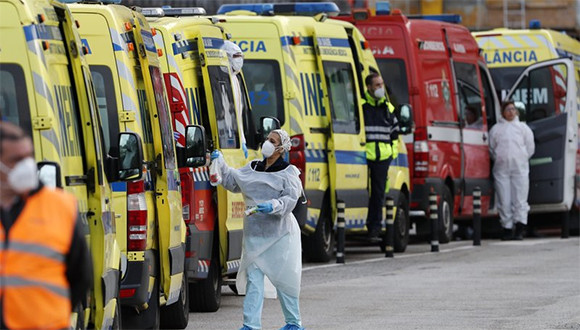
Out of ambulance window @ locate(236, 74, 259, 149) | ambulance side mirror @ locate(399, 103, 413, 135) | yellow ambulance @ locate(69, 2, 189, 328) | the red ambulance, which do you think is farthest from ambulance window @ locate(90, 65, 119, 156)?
the red ambulance

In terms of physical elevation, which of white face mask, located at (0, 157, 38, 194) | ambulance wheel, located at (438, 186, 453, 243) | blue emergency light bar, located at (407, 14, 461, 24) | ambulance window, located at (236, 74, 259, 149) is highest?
white face mask, located at (0, 157, 38, 194)

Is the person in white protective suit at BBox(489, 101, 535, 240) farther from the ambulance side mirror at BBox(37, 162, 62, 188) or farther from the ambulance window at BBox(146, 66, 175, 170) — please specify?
the ambulance side mirror at BBox(37, 162, 62, 188)

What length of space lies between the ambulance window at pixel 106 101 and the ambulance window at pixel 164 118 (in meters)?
0.63

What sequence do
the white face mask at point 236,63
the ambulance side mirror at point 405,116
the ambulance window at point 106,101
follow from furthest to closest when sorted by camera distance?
1. the ambulance side mirror at point 405,116
2. the white face mask at point 236,63
3. the ambulance window at point 106,101

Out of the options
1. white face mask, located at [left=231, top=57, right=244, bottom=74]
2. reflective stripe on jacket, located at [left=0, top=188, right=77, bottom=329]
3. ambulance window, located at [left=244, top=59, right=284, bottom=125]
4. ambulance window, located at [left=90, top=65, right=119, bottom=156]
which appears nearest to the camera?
reflective stripe on jacket, located at [left=0, top=188, right=77, bottom=329]

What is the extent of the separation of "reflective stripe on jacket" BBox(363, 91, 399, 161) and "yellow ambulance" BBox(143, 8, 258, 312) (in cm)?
595

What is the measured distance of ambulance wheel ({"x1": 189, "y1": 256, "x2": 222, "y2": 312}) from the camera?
1454 centimetres

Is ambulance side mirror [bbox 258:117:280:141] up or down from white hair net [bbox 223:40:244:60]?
down

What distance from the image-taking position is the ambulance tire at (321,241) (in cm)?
2003

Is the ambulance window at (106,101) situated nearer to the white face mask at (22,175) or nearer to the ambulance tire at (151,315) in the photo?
the ambulance tire at (151,315)

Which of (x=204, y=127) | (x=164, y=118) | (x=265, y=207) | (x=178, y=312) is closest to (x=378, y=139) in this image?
(x=204, y=127)

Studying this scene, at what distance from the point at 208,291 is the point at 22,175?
8465mm

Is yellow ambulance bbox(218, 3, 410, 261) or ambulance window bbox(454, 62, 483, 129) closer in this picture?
yellow ambulance bbox(218, 3, 410, 261)

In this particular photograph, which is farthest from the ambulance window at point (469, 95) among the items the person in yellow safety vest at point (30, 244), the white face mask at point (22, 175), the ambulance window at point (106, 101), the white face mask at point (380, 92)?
the white face mask at point (22, 175)
